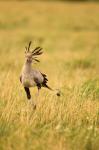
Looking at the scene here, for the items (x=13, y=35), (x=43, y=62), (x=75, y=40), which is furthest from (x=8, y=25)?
(x=43, y=62)

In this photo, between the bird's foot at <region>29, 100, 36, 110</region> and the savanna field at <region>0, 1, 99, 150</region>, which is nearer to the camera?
the savanna field at <region>0, 1, 99, 150</region>

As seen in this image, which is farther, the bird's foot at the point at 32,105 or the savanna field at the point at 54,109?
the bird's foot at the point at 32,105

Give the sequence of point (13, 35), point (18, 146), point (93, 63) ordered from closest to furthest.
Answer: point (18, 146) → point (93, 63) → point (13, 35)

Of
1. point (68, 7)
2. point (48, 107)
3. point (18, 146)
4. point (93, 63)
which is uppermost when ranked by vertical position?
point (68, 7)

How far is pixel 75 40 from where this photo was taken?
20.5 metres

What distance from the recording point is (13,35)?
22.4m

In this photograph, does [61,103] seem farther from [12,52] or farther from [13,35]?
[13,35]

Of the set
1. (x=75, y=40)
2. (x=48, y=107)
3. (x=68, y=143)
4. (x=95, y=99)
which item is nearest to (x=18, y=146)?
(x=68, y=143)

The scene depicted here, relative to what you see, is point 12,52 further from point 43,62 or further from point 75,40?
point 75,40

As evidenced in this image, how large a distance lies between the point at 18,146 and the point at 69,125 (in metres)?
0.97

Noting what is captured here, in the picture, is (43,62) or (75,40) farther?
(75,40)

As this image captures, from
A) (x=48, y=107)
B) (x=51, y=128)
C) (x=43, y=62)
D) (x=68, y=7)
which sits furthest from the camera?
(x=68, y=7)

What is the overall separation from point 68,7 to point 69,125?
95.0 feet

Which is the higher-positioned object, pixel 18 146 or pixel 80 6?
pixel 80 6
